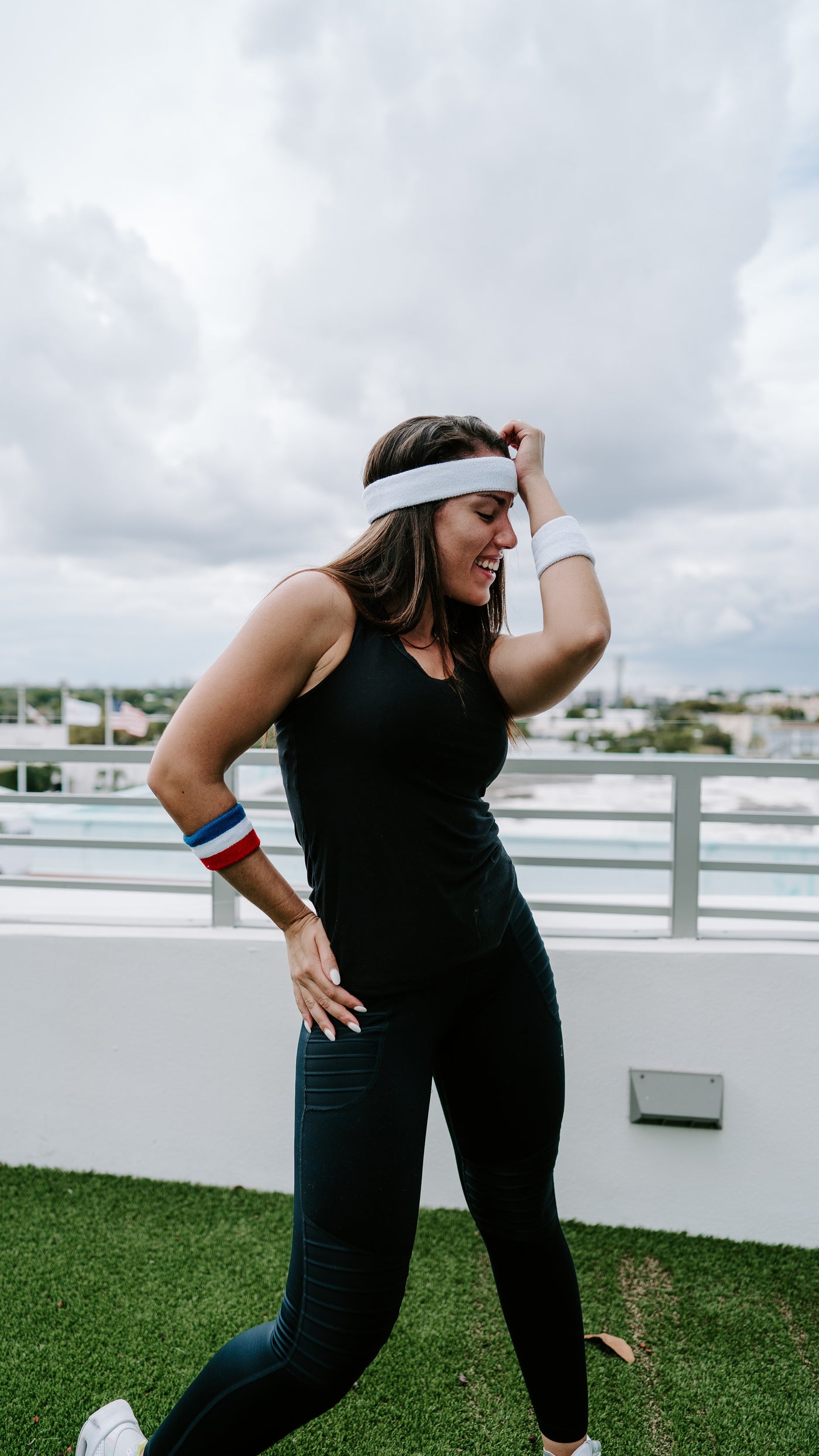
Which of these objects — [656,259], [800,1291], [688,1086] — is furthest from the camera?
[656,259]

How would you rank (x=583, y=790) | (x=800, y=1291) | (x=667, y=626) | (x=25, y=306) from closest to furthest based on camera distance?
(x=800, y=1291)
(x=583, y=790)
(x=25, y=306)
(x=667, y=626)

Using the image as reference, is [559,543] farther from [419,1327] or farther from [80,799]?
[80,799]

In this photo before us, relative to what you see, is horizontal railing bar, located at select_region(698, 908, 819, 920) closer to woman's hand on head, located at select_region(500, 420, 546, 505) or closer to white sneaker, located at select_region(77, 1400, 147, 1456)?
white sneaker, located at select_region(77, 1400, 147, 1456)

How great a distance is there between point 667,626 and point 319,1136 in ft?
108

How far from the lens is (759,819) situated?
251cm

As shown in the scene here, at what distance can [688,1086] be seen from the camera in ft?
7.83

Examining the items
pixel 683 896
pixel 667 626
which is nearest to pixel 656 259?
pixel 667 626

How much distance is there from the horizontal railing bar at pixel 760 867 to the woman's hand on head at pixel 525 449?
1.46 m

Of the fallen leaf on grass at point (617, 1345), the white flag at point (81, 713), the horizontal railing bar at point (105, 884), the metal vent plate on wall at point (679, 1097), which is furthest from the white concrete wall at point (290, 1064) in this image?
the white flag at point (81, 713)

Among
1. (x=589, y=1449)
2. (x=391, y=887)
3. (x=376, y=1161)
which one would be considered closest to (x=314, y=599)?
(x=391, y=887)

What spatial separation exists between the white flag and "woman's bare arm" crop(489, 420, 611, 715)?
21.3ft

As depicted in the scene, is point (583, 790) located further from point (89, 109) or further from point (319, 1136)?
point (89, 109)

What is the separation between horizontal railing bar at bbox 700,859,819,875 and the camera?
8.24 ft

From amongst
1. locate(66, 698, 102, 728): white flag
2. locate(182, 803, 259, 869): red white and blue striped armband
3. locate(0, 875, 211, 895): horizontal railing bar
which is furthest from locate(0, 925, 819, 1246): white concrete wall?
locate(66, 698, 102, 728): white flag
